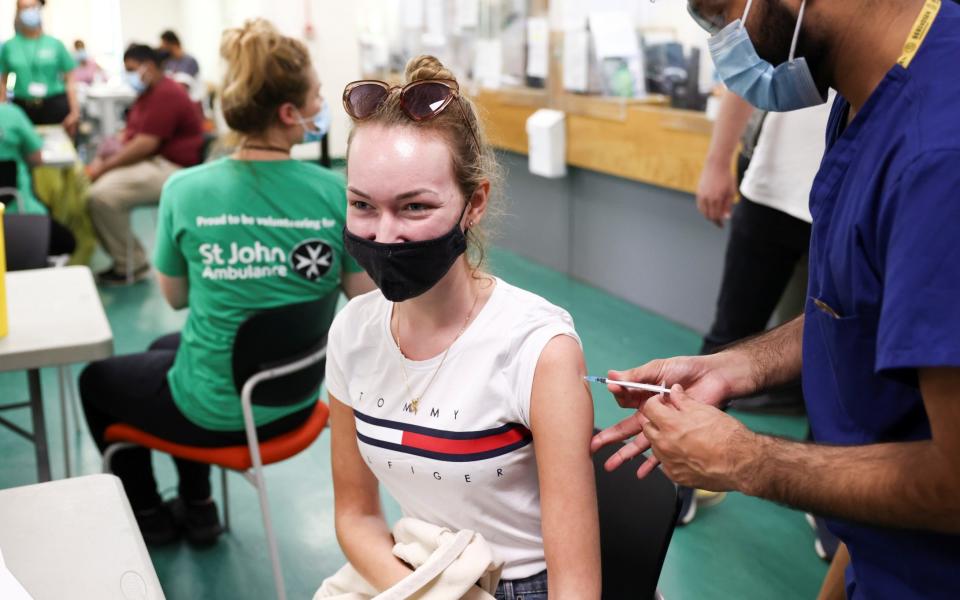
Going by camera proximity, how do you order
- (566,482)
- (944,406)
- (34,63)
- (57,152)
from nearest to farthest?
1. (944,406)
2. (566,482)
3. (57,152)
4. (34,63)

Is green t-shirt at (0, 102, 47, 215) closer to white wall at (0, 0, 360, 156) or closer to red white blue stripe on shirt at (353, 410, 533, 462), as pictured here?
red white blue stripe on shirt at (353, 410, 533, 462)

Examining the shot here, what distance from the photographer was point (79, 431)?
3.09 metres

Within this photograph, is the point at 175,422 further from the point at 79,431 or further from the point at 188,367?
the point at 79,431

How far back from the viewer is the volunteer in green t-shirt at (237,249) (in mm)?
1986

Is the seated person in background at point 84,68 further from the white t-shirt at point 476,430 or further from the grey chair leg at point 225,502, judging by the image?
the white t-shirt at point 476,430

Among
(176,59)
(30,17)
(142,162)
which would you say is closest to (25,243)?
(142,162)

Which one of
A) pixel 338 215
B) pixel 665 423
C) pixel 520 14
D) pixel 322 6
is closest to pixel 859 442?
pixel 665 423

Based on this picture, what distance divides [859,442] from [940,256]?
11.5 inches

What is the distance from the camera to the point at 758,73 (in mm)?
1066

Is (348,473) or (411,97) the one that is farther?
(348,473)

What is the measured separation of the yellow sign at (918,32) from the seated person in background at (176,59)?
817 cm

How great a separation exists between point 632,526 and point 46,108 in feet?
20.4

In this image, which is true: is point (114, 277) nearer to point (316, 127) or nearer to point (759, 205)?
point (316, 127)

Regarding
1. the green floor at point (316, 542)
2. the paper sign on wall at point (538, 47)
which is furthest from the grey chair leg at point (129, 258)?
the paper sign on wall at point (538, 47)
